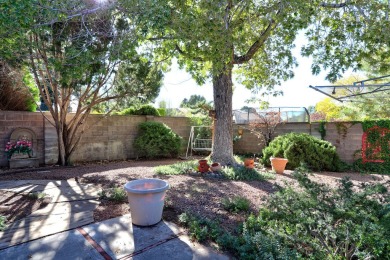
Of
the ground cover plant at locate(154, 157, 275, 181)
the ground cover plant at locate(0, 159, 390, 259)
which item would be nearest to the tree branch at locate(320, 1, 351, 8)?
the ground cover plant at locate(0, 159, 390, 259)

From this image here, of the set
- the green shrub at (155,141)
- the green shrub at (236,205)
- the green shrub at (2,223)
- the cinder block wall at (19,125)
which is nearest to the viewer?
the green shrub at (2,223)

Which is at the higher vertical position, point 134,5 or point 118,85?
point 134,5

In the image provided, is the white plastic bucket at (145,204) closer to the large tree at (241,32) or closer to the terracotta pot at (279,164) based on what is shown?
the large tree at (241,32)

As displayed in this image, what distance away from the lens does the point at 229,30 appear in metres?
3.67

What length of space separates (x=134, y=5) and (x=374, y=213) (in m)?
3.57

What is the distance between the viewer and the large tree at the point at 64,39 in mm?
2682

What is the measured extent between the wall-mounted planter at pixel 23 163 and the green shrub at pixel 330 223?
543cm

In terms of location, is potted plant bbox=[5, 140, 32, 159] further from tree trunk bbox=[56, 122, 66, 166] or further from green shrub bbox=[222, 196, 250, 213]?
green shrub bbox=[222, 196, 250, 213]

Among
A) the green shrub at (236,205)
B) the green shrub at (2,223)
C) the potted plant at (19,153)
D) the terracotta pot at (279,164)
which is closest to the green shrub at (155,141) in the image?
the potted plant at (19,153)

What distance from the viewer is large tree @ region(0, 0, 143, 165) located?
2682 mm

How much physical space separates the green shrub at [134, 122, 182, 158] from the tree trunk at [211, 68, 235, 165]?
2.62 meters

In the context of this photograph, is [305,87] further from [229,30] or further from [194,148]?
[194,148]

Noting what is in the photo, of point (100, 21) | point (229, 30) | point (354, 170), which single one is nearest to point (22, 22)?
point (100, 21)

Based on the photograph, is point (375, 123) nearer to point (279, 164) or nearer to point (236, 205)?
point (279, 164)
